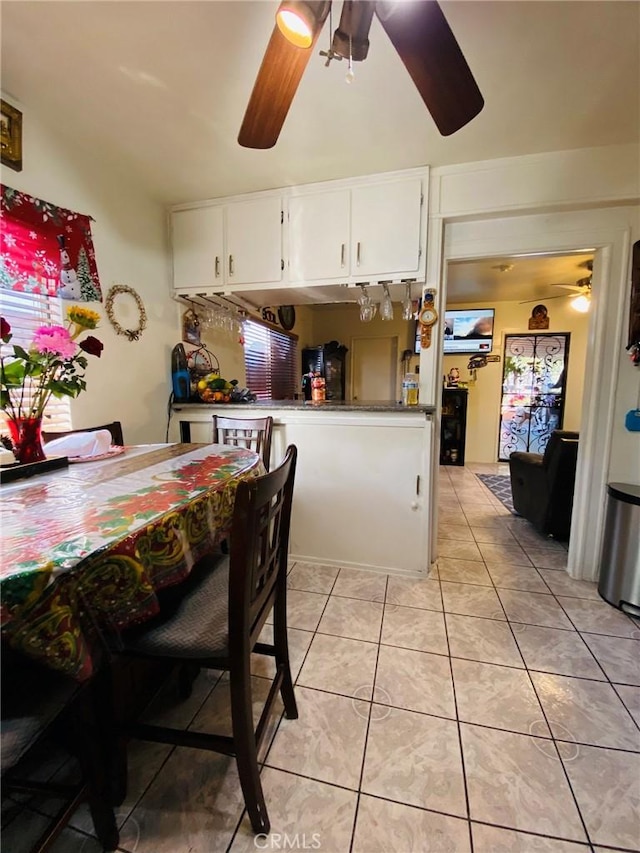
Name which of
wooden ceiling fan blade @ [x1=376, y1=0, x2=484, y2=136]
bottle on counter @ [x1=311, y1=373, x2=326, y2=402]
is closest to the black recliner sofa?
bottle on counter @ [x1=311, y1=373, x2=326, y2=402]

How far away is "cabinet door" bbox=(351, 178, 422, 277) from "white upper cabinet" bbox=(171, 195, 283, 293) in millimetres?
506

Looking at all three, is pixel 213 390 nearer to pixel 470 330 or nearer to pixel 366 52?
pixel 366 52

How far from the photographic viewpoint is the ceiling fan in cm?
89

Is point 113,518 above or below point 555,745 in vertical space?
above

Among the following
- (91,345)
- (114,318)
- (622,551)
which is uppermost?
(114,318)

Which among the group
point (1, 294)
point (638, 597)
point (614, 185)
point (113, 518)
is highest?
point (614, 185)

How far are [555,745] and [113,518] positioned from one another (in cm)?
159

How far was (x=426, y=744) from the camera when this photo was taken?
1178 mm

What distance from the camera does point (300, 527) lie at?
2.38 metres

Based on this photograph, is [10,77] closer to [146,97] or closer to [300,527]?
[146,97]

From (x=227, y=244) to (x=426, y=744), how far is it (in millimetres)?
2756

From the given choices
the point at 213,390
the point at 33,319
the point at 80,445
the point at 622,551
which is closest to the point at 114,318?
the point at 33,319

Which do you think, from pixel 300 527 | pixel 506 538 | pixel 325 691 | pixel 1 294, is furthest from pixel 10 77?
pixel 506 538

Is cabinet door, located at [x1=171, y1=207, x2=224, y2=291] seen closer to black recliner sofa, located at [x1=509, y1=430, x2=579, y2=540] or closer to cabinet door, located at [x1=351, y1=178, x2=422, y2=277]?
cabinet door, located at [x1=351, y1=178, x2=422, y2=277]
